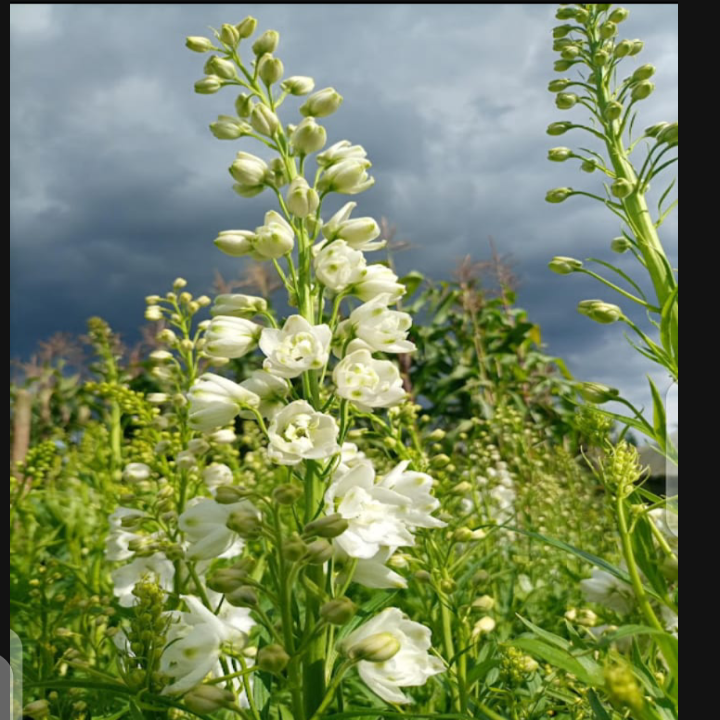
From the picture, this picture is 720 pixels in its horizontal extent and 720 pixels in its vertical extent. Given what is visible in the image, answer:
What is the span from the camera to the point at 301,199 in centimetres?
150

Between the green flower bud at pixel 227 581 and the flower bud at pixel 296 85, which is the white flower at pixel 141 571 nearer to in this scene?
the green flower bud at pixel 227 581

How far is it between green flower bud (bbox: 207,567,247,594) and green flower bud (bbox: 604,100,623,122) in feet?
6.31

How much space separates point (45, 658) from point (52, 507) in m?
2.48

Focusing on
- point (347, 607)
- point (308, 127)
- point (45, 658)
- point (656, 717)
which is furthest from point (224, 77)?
point (656, 717)

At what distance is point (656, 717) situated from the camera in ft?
3.03

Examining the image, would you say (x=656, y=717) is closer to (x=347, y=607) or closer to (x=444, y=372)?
(x=347, y=607)

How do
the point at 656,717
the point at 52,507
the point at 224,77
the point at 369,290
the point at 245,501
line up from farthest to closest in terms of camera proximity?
1. the point at 52,507
2. the point at 224,77
3. the point at 369,290
4. the point at 245,501
5. the point at 656,717

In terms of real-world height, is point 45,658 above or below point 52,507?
below

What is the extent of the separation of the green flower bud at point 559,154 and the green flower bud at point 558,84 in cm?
27

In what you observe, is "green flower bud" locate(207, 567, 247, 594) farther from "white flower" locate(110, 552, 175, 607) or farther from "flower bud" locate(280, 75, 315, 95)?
"flower bud" locate(280, 75, 315, 95)

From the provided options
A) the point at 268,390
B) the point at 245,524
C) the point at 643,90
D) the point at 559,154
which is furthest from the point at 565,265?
the point at 245,524

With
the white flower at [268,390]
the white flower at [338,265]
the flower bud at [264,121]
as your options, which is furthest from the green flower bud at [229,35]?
the white flower at [268,390]

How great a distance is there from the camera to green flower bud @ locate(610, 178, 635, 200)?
2070mm

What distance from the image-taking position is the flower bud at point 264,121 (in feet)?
5.42
